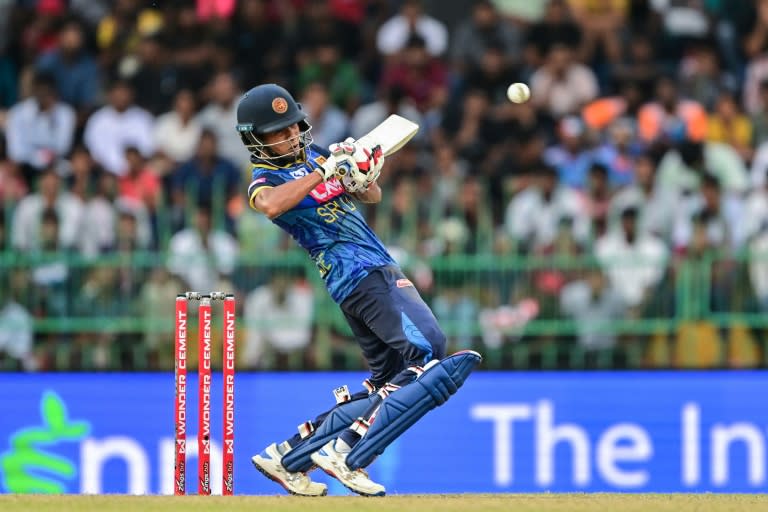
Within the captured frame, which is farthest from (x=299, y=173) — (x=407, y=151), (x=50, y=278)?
(x=407, y=151)

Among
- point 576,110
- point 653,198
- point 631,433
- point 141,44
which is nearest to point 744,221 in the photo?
point 653,198

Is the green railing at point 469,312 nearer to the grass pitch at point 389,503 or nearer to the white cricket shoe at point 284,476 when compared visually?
the white cricket shoe at point 284,476

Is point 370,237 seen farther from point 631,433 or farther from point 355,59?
point 355,59

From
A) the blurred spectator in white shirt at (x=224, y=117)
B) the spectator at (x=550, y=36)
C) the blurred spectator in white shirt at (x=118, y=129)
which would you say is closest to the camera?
the blurred spectator in white shirt at (x=224, y=117)

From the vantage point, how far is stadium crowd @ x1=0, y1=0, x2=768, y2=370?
11219mm

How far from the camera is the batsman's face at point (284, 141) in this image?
771 centimetres

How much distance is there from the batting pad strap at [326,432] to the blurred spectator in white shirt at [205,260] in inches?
134

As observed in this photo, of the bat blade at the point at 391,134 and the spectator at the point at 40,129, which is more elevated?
the spectator at the point at 40,129

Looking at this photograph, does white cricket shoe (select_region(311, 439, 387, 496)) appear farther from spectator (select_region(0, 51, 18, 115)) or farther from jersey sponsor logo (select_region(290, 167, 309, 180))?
spectator (select_region(0, 51, 18, 115))

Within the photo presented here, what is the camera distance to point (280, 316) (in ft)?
36.8

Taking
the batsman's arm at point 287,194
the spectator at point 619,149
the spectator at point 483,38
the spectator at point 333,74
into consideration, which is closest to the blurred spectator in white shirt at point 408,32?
the spectator at point 483,38

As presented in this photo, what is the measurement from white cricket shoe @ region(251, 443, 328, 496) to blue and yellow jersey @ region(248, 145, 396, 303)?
828 millimetres

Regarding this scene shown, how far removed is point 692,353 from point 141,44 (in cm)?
579

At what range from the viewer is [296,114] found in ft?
25.4
